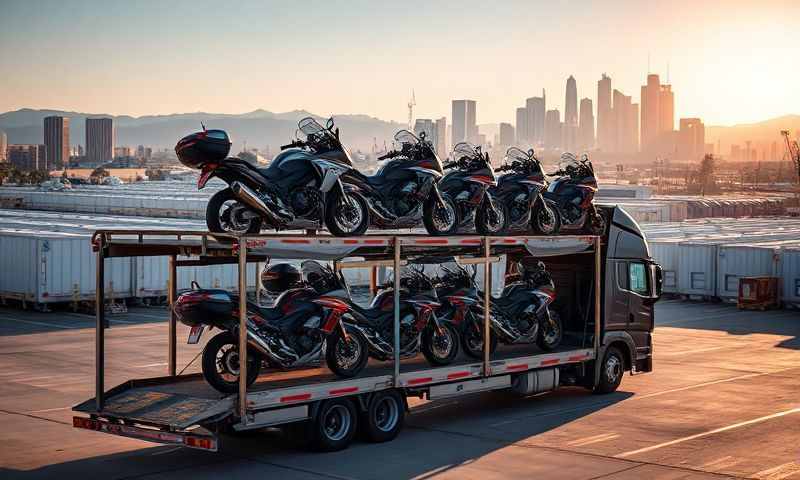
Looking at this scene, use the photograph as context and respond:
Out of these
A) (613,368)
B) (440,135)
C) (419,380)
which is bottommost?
(613,368)

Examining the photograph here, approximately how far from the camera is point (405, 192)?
1781cm

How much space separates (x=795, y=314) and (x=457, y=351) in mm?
24301

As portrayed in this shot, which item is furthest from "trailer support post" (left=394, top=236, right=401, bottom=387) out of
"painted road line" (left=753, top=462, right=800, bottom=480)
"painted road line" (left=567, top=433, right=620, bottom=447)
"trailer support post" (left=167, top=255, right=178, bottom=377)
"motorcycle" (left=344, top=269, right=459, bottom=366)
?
"painted road line" (left=753, top=462, right=800, bottom=480)

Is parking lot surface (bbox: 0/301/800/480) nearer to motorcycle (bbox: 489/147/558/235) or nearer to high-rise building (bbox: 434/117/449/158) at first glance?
motorcycle (bbox: 489/147/558/235)

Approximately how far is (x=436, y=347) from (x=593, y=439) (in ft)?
9.07

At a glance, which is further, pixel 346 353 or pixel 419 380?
pixel 419 380

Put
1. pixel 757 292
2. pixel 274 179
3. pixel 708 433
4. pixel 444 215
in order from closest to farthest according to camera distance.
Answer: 1. pixel 274 179
2. pixel 708 433
3. pixel 444 215
4. pixel 757 292

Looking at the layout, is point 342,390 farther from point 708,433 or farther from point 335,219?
point 708,433

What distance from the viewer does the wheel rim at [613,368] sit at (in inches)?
816

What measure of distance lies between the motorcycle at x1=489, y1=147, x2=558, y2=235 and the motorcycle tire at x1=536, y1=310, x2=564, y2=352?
1596mm

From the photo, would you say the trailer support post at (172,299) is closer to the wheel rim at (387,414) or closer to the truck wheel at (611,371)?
the wheel rim at (387,414)

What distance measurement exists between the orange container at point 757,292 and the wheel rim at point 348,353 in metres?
27.1

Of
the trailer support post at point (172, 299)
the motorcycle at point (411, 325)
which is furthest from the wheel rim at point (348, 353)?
the trailer support post at point (172, 299)

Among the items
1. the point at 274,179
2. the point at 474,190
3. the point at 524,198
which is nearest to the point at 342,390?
the point at 274,179
